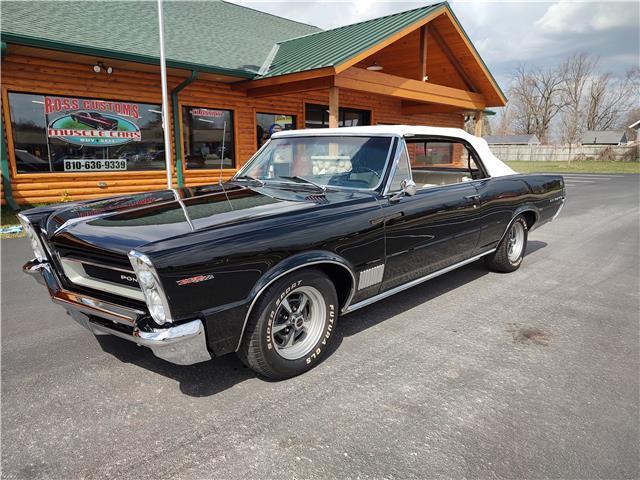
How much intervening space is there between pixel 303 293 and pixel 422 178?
8.67 feet

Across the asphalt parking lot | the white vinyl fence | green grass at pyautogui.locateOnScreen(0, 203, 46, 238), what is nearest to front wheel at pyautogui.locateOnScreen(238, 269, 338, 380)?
the asphalt parking lot

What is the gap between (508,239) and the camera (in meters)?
5.21

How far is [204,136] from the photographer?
11953 mm

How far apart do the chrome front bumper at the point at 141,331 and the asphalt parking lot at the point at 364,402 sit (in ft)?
1.38

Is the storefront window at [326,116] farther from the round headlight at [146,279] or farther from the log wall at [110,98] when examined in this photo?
the round headlight at [146,279]

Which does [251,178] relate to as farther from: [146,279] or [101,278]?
[146,279]

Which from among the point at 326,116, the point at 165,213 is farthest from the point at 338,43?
the point at 165,213

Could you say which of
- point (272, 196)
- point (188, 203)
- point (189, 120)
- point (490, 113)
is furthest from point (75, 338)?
point (490, 113)

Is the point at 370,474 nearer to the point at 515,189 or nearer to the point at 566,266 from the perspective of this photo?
the point at 515,189

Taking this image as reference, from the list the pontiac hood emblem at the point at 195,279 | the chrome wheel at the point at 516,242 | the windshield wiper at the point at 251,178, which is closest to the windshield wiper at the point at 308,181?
the windshield wiper at the point at 251,178

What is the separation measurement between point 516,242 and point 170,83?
9137mm

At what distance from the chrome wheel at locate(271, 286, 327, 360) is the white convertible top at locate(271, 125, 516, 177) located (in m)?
1.61

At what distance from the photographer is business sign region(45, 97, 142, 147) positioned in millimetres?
9492

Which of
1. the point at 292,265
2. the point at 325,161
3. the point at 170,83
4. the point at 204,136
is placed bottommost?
the point at 292,265
